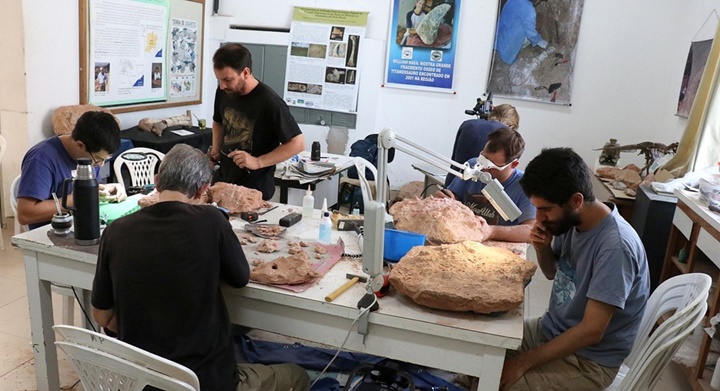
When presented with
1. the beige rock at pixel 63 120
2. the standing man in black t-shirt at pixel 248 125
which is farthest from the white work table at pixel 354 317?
the beige rock at pixel 63 120

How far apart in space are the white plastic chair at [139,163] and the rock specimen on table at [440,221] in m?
1.97

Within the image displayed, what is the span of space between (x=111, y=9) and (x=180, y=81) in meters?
1.26

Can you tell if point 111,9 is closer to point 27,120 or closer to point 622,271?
point 27,120

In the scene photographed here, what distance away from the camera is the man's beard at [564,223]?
1.79m

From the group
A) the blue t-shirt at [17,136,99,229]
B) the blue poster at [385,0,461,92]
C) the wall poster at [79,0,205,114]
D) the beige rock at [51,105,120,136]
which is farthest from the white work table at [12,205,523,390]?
the blue poster at [385,0,461,92]

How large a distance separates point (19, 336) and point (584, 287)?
108 inches

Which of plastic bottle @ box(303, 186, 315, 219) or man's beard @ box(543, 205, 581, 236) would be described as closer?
man's beard @ box(543, 205, 581, 236)

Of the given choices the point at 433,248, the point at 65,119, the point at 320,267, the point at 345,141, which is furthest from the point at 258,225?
the point at 345,141

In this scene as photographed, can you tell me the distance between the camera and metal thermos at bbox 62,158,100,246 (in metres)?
1.86

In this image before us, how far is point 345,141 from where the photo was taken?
6082mm

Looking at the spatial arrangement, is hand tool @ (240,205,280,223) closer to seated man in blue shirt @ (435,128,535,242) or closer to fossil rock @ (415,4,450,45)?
seated man in blue shirt @ (435,128,535,242)

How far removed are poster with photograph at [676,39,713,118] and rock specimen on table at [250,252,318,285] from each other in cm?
382

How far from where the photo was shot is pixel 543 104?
18.0 ft

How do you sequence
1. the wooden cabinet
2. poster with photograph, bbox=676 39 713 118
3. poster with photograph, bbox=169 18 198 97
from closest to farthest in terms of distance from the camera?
the wooden cabinet
poster with photograph, bbox=676 39 713 118
poster with photograph, bbox=169 18 198 97
